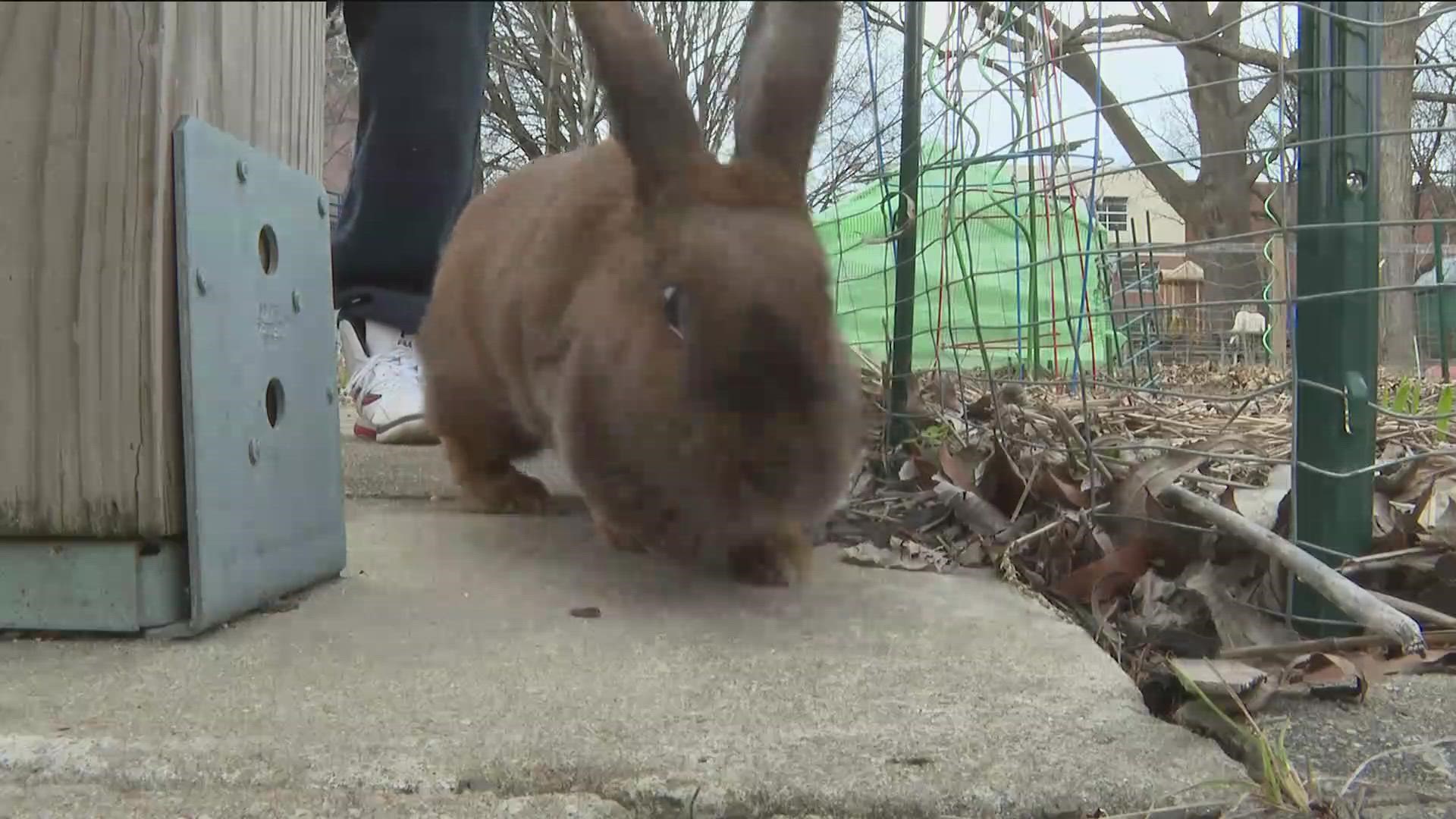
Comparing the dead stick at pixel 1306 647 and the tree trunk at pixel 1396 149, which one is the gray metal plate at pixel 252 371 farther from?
the tree trunk at pixel 1396 149

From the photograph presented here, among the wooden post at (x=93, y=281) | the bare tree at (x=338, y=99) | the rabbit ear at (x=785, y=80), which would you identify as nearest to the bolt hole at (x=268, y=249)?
the wooden post at (x=93, y=281)

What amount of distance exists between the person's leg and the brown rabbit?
19 centimetres

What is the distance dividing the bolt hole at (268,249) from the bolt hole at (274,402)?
0.49ft

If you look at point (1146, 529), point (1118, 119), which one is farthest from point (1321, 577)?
point (1118, 119)

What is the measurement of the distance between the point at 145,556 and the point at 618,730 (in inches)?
26.2

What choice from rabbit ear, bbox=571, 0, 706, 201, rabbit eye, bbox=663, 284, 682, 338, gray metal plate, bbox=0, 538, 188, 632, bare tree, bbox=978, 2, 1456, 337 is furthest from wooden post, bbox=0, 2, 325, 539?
bare tree, bbox=978, 2, 1456, 337

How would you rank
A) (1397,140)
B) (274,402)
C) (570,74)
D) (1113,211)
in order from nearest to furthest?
(570,74) → (274,402) → (1397,140) → (1113,211)

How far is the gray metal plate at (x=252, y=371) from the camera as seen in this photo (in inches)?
49.3

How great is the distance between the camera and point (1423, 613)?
4.76 feet

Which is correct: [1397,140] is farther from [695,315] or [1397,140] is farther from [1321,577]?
[695,315]

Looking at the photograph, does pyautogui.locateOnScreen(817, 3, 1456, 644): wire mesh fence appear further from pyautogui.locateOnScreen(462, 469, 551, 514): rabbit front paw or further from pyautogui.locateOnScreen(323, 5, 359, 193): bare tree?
pyautogui.locateOnScreen(462, 469, 551, 514): rabbit front paw

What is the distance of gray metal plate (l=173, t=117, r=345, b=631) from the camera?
125cm

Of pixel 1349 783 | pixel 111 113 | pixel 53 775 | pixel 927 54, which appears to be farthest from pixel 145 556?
pixel 927 54

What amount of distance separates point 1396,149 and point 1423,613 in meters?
0.98
